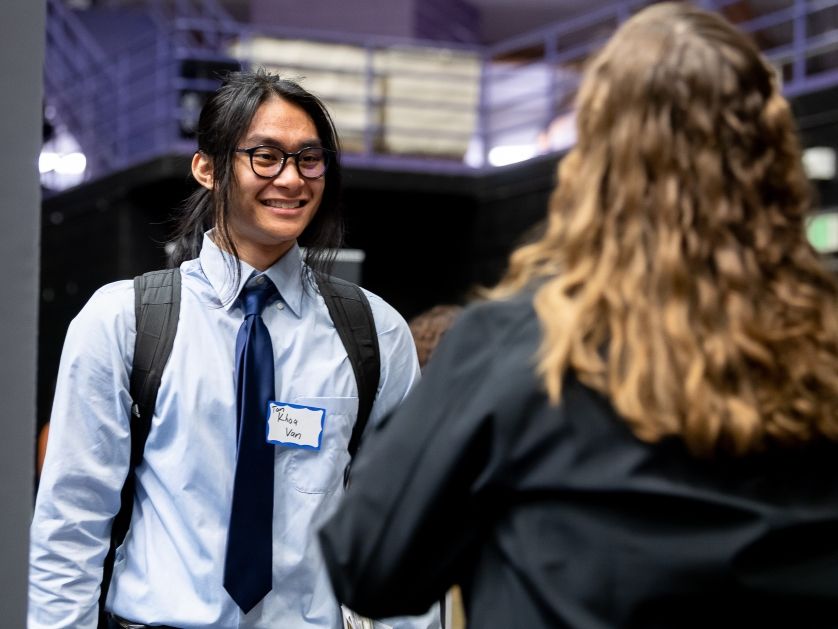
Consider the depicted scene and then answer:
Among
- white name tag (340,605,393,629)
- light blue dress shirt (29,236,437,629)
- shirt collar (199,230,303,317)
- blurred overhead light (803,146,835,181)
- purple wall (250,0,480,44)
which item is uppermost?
purple wall (250,0,480,44)

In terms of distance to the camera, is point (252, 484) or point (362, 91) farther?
point (362, 91)

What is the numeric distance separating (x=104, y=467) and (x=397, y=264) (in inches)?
321

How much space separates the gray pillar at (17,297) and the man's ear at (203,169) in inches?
41.3

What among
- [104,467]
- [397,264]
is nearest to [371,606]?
[104,467]

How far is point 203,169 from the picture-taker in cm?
236

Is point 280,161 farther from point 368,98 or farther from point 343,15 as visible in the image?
point 343,15

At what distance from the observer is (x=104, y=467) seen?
82.8 inches

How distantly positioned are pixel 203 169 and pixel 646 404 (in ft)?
4.59

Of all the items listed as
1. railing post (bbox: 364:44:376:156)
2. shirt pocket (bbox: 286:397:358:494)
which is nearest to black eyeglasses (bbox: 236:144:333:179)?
shirt pocket (bbox: 286:397:358:494)

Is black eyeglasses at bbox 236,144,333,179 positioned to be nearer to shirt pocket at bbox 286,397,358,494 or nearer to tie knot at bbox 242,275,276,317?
tie knot at bbox 242,275,276,317

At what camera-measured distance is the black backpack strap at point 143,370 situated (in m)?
2.12

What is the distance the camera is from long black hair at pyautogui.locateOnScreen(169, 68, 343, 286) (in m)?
2.30

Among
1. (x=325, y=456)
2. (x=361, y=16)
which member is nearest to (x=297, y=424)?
(x=325, y=456)

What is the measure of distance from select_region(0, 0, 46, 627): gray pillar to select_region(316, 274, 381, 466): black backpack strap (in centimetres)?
100
